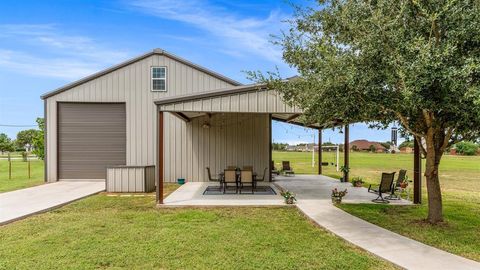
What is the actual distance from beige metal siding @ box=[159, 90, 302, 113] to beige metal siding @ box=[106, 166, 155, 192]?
361 centimetres

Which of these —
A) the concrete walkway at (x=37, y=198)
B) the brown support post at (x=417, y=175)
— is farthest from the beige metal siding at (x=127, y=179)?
the brown support post at (x=417, y=175)

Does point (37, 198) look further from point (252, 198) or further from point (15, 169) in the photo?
point (15, 169)

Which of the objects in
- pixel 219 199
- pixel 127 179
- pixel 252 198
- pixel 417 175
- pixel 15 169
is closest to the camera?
pixel 417 175

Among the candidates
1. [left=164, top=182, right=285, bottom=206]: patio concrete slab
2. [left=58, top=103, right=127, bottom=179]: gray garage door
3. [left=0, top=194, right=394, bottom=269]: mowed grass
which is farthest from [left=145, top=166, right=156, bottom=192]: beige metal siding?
[left=0, top=194, right=394, bottom=269]: mowed grass

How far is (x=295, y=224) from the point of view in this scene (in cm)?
693

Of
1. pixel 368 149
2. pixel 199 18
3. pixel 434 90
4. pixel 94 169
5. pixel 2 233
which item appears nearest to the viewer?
pixel 434 90

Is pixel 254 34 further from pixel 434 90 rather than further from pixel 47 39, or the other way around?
pixel 434 90

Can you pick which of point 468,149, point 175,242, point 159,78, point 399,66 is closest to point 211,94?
point 175,242

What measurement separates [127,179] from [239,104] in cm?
526

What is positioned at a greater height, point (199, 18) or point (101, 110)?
point (199, 18)

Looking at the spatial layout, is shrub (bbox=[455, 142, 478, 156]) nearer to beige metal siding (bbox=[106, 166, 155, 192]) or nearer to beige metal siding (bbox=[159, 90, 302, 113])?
beige metal siding (bbox=[159, 90, 302, 113])

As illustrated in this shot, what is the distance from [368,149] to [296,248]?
6221 centimetres

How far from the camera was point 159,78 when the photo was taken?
14.5m

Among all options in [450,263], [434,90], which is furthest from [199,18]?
[450,263]
